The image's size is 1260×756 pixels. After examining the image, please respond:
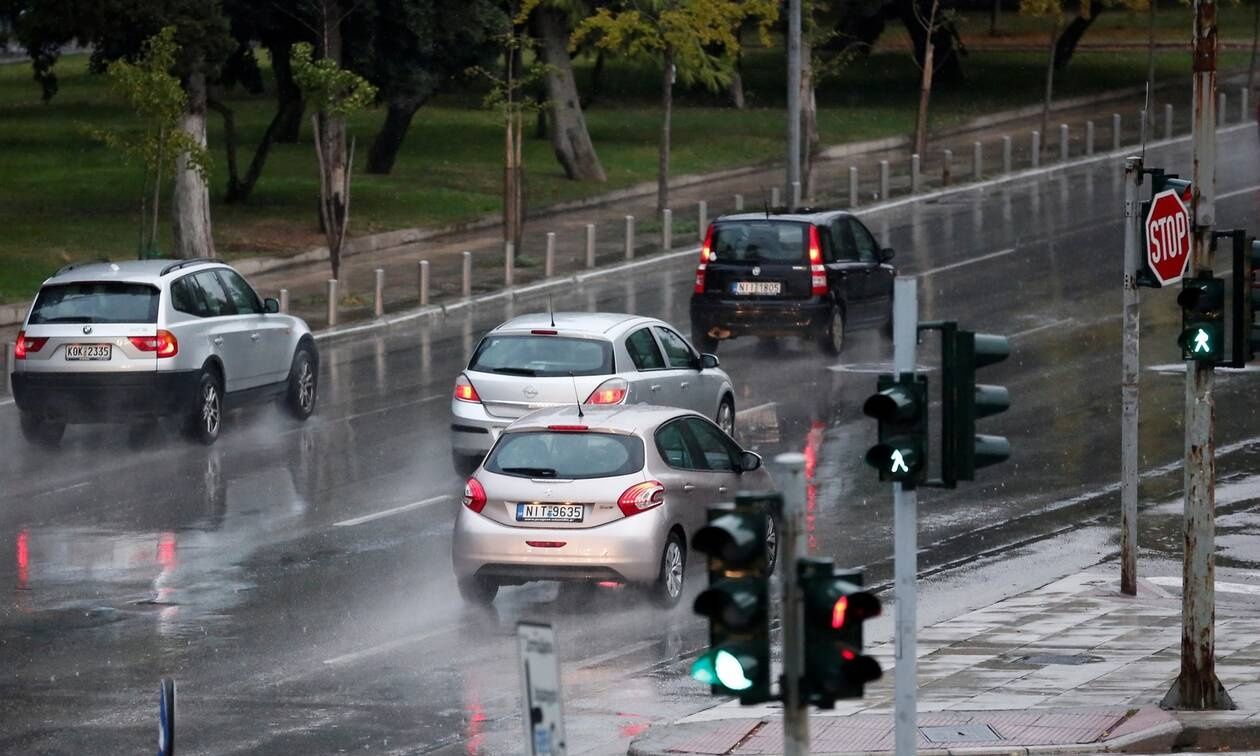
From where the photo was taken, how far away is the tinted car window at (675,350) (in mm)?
21016

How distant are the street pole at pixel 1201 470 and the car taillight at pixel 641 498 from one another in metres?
3.97

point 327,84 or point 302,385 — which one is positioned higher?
point 327,84

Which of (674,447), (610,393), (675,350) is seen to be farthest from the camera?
(675,350)

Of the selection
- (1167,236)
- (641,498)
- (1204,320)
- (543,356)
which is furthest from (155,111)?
(1204,320)

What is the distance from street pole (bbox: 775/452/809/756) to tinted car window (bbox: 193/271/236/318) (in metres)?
16.0

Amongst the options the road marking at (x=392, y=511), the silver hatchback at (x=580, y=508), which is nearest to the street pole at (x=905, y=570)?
the silver hatchback at (x=580, y=508)

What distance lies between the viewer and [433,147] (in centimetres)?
5344

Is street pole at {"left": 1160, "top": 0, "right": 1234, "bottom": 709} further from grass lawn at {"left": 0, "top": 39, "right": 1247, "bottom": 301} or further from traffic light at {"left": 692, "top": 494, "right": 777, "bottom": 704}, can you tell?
grass lawn at {"left": 0, "top": 39, "right": 1247, "bottom": 301}

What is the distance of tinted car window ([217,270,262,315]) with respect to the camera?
23.1 m

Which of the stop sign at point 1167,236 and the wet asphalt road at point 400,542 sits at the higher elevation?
the stop sign at point 1167,236

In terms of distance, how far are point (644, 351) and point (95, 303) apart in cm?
559

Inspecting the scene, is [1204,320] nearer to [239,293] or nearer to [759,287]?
[239,293]

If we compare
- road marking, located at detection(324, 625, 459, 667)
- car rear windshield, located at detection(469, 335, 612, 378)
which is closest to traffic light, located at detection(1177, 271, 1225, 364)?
road marking, located at detection(324, 625, 459, 667)

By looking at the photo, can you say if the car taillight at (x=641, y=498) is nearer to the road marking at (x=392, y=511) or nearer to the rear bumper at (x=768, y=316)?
the road marking at (x=392, y=511)
